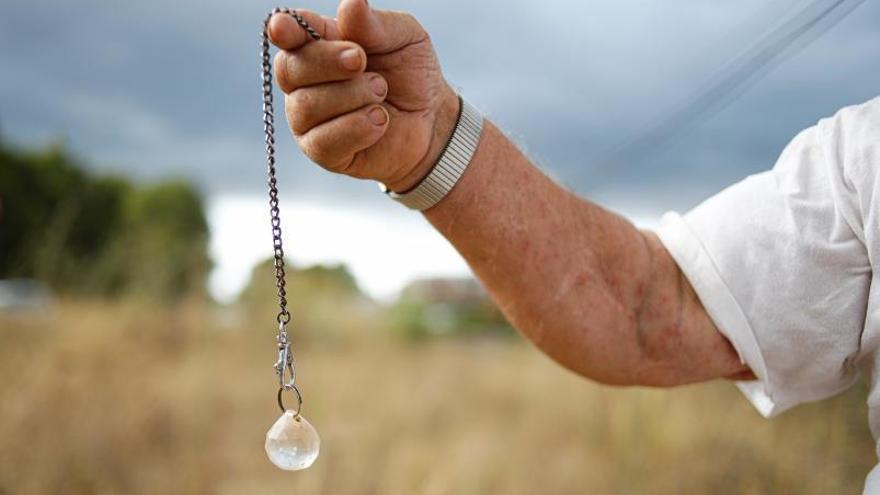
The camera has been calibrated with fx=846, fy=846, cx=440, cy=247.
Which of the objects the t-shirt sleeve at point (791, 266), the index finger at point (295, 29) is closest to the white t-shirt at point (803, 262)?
the t-shirt sleeve at point (791, 266)

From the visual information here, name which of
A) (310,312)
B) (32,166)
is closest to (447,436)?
(310,312)

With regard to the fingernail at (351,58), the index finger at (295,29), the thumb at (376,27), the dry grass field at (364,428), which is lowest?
the dry grass field at (364,428)

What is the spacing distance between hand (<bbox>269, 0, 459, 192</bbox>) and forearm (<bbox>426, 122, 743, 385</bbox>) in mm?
194

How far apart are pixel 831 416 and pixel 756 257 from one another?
2.27 meters

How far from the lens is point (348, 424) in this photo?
3.81 meters

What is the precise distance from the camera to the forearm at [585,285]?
4.09 ft

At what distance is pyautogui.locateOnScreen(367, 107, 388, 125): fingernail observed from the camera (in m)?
0.93

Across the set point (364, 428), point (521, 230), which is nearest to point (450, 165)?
point (521, 230)

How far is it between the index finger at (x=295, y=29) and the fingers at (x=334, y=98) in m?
0.05

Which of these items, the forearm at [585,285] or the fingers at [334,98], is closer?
the fingers at [334,98]

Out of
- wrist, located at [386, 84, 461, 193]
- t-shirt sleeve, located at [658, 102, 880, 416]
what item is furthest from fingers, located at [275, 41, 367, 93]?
t-shirt sleeve, located at [658, 102, 880, 416]

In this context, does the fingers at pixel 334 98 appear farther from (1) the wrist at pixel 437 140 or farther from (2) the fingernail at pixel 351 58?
(1) the wrist at pixel 437 140

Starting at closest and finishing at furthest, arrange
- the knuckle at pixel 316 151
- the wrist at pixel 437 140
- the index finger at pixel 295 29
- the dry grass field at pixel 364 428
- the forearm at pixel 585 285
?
the index finger at pixel 295 29 → the knuckle at pixel 316 151 → the wrist at pixel 437 140 → the forearm at pixel 585 285 → the dry grass field at pixel 364 428

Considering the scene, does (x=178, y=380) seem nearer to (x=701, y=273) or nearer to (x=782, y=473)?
(x=782, y=473)
